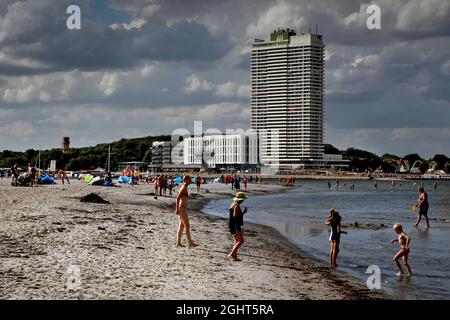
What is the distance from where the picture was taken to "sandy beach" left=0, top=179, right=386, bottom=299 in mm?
10500

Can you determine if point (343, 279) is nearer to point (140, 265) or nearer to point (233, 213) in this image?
point (233, 213)

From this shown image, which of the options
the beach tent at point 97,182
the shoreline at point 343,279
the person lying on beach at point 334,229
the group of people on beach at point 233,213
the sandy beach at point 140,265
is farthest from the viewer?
the beach tent at point 97,182

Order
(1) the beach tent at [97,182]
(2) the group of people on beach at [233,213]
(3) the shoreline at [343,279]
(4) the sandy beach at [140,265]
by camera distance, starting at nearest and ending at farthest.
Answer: (4) the sandy beach at [140,265]
(3) the shoreline at [343,279]
(2) the group of people on beach at [233,213]
(1) the beach tent at [97,182]

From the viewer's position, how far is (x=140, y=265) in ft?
42.6

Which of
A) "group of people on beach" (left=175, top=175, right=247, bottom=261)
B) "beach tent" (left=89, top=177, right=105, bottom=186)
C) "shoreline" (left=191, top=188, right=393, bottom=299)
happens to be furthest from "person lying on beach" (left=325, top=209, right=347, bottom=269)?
"beach tent" (left=89, top=177, right=105, bottom=186)

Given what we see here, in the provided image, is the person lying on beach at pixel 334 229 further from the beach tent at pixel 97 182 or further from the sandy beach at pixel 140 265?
the beach tent at pixel 97 182

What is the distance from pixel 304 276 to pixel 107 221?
376 inches

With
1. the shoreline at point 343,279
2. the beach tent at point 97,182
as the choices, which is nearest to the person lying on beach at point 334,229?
the shoreline at point 343,279

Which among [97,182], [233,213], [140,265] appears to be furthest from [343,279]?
[97,182]

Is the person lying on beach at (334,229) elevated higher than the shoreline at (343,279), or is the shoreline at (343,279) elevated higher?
the person lying on beach at (334,229)

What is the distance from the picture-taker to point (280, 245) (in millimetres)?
20859

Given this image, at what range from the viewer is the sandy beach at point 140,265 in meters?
10.5

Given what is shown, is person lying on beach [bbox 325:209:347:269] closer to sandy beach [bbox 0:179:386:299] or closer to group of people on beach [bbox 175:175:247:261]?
sandy beach [bbox 0:179:386:299]
